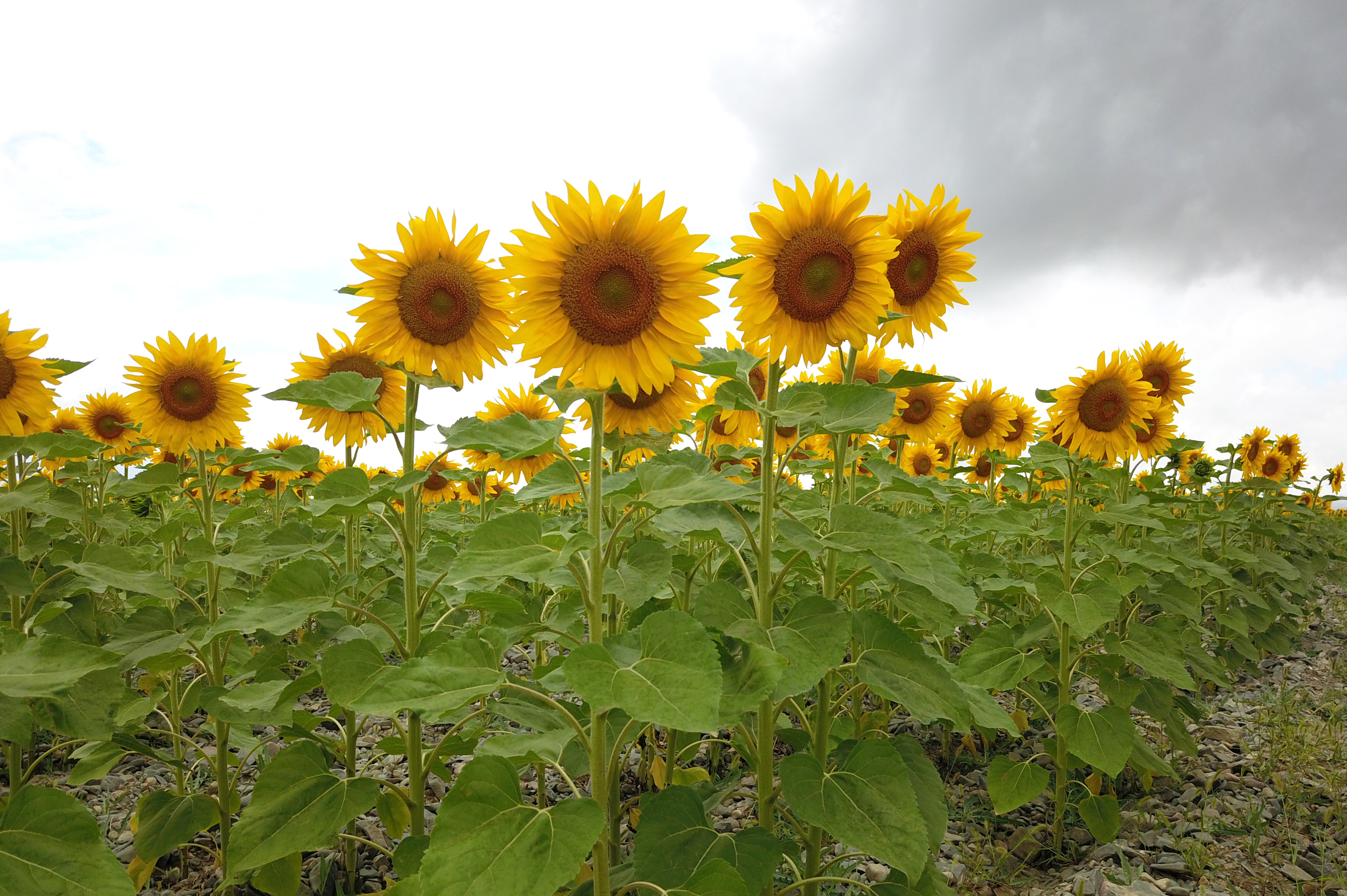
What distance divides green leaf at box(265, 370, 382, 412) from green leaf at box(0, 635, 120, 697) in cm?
98

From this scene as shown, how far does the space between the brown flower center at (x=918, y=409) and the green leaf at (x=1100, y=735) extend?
2.62 m

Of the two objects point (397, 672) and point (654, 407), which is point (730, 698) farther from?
point (654, 407)

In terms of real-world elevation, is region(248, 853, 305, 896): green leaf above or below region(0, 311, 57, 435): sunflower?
below

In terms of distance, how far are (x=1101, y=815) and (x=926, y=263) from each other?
9.80 ft

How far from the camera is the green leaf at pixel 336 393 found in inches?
105

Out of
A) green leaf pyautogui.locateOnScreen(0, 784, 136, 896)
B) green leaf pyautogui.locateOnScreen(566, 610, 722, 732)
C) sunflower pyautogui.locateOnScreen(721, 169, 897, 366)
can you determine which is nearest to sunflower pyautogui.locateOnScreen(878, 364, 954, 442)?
sunflower pyautogui.locateOnScreen(721, 169, 897, 366)

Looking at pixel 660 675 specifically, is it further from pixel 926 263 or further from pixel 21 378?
pixel 21 378

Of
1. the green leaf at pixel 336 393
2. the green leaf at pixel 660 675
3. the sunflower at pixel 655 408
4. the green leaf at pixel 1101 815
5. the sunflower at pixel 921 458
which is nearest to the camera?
the green leaf at pixel 660 675

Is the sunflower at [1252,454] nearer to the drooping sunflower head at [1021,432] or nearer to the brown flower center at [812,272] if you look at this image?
the drooping sunflower head at [1021,432]

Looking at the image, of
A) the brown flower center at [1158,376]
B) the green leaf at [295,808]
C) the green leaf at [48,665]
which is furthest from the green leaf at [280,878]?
the brown flower center at [1158,376]

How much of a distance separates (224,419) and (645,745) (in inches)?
131

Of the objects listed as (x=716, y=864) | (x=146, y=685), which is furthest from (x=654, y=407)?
(x=146, y=685)

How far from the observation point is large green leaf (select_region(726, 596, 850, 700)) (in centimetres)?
209

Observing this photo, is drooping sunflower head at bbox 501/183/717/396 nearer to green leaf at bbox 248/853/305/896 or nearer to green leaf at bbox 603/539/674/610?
green leaf at bbox 603/539/674/610
